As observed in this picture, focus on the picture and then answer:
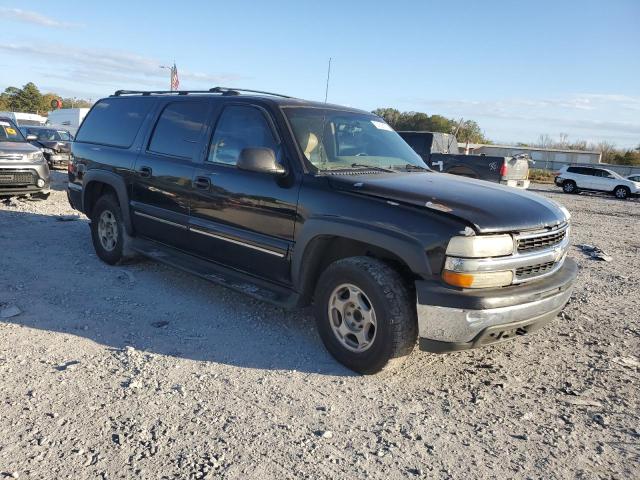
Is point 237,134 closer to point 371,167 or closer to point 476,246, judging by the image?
point 371,167

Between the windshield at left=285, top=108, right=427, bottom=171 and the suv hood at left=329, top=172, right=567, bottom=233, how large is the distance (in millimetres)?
337

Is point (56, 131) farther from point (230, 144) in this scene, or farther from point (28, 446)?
point (28, 446)

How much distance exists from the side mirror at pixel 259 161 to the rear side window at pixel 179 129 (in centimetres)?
109

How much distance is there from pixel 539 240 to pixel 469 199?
1.83 ft

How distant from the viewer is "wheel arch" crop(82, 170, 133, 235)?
18.9ft

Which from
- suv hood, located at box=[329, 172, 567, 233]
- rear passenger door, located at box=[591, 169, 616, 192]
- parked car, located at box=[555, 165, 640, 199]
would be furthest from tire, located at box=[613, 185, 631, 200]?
suv hood, located at box=[329, 172, 567, 233]

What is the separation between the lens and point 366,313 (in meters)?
3.64

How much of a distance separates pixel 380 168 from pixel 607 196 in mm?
27987

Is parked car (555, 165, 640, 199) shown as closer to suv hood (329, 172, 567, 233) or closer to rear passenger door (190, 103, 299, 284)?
suv hood (329, 172, 567, 233)

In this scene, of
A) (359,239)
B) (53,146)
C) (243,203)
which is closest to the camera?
(359,239)

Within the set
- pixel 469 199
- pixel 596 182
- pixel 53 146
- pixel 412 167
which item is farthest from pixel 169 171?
pixel 596 182

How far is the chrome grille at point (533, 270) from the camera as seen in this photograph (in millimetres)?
3515

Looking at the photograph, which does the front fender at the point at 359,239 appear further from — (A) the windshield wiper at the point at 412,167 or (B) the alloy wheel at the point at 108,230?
(B) the alloy wheel at the point at 108,230

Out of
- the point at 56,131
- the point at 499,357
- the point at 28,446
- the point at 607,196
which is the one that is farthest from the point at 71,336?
the point at 607,196
